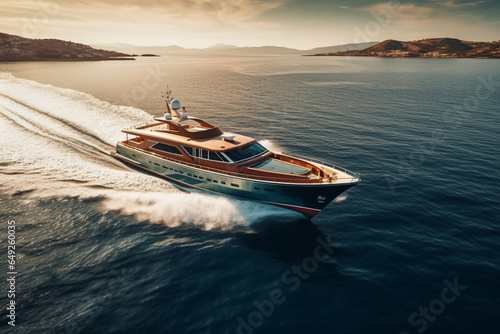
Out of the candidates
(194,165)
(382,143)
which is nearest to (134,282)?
(194,165)

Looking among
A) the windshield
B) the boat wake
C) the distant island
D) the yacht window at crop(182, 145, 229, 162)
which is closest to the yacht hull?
the boat wake

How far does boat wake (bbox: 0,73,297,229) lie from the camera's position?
18.4 m

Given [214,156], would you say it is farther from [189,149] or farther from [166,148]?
[166,148]

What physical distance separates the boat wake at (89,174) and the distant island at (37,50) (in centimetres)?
16455

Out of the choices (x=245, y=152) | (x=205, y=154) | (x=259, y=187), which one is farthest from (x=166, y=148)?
(x=259, y=187)

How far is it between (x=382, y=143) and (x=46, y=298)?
3292 cm

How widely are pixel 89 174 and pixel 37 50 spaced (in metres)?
198

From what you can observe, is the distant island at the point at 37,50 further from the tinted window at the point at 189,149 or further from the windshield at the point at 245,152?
the windshield at the point at 245,152

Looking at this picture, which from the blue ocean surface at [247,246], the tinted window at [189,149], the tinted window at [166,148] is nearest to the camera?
the blue ocean surface at [247,246]

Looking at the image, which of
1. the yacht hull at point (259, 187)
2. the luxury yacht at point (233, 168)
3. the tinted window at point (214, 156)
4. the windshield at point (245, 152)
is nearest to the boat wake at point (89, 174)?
the yacht hull at point (259, 187)

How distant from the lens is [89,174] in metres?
22.6

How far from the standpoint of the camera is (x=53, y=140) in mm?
27453

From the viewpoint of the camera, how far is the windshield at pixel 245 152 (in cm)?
1956

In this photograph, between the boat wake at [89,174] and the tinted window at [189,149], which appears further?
the tinted window at [189,149]
